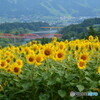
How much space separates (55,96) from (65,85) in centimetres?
21

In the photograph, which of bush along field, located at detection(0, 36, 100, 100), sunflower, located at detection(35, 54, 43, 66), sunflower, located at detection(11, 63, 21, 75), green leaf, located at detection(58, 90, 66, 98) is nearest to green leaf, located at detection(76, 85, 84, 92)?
bush along field, located at detection(0, 36, 100, 100)

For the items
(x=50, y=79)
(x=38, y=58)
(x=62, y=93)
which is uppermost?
(x=38, y=58)

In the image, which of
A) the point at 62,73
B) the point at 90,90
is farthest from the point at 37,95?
the point at 90,90

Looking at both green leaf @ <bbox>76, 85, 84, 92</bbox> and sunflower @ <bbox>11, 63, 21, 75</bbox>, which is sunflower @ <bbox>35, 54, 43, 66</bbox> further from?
green leaf @ <bbox>76, 85, 84, 92</bbox>

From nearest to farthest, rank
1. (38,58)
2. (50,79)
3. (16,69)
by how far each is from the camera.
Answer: (50,79) < (38,58) < (16,69)

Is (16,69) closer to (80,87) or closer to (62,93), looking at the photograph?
(62,93)

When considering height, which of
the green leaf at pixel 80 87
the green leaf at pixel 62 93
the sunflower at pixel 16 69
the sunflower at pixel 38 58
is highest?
the sunflower at pixel 38 58

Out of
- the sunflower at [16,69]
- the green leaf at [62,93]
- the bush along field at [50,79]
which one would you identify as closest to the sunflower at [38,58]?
the bush along field at [50,79]

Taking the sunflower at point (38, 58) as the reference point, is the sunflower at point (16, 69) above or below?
below

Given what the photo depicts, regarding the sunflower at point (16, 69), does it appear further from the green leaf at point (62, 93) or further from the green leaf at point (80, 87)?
the green leaf at point (80, 87)

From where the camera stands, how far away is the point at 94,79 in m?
3.31

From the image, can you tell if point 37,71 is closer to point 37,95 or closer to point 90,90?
point 37,95

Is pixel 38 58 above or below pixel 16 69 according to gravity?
above

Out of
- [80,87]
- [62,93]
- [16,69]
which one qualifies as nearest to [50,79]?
[62,93]
